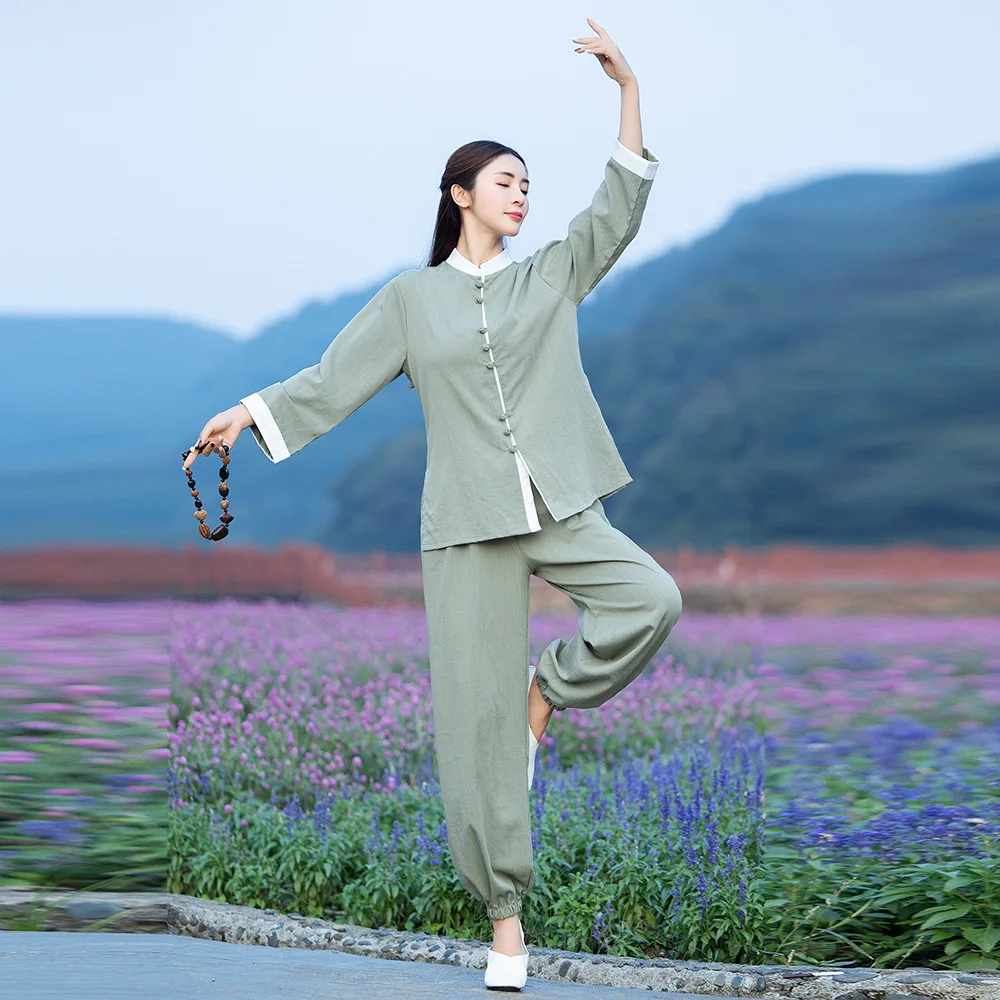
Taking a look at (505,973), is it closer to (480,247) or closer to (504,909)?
(504,909)

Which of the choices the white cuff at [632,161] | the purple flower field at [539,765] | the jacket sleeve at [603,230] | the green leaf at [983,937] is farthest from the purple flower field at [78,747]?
the green leaf at [983,937]

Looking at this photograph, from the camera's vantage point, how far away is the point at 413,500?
153 inches

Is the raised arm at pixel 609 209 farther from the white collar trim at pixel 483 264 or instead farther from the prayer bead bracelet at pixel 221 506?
the prayer bead bracelet at pixel 221 506

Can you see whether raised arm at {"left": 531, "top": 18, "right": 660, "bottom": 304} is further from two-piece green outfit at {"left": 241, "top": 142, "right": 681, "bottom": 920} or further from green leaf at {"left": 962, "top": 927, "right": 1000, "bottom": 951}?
green leaf at {"left": 962, "top": 927, "right": 1000, "bottom": 951}

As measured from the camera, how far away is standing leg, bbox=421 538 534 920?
8.41ft

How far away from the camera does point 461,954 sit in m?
2.95

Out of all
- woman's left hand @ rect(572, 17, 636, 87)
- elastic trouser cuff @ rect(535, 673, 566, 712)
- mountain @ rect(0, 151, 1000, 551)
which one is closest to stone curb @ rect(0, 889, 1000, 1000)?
elastic trouser cuff @ rect(535, 673, 566, 712)

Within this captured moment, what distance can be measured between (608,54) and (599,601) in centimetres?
96

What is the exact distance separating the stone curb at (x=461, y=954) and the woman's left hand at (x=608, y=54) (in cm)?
167

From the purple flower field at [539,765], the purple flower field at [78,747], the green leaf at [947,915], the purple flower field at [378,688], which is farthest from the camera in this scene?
the purple flower field at [378,688]

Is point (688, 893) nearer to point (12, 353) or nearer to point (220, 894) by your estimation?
point (220, 894)

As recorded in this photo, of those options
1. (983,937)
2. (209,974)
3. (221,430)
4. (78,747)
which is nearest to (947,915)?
(983,937)

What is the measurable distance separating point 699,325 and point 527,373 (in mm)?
1346

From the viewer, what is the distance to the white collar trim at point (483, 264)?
2650 mm
